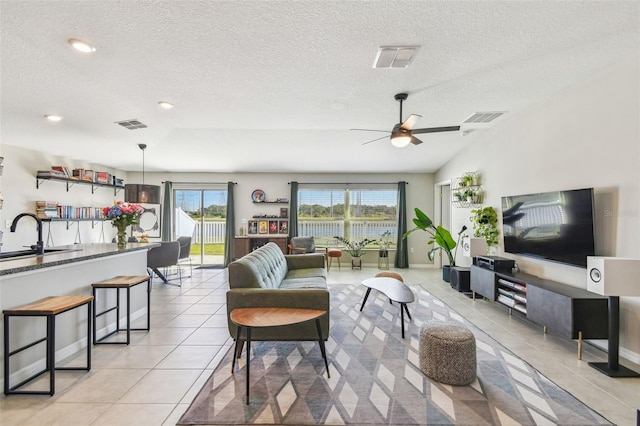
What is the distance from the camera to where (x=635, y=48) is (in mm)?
2617

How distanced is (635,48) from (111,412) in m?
5.12

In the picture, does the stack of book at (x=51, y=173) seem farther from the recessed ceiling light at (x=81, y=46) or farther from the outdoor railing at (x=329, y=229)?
the recessed ceiling light at (x=81, y=46)

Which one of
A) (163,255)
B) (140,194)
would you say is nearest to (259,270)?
(163,255)

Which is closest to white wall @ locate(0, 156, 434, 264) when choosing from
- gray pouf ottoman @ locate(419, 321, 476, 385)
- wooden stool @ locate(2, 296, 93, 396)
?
wooden stool @ locate(2, 296, 93, 396)

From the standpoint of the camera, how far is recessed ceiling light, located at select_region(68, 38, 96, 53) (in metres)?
2.37

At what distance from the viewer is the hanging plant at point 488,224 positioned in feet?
16.0

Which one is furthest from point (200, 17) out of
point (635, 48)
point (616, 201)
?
point (616, 201)

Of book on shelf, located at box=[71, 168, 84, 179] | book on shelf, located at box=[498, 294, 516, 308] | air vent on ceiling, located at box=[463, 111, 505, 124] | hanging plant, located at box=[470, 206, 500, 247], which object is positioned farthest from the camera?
book on shelf, located at box=[71, 168, 84, 179]

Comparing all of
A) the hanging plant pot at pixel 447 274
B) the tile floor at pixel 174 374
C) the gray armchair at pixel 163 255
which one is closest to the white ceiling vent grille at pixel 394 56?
the tile floor at pixel 174 374

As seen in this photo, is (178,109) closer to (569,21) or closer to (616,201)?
(569,21)

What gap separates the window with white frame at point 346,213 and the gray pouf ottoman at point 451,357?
5.49 m

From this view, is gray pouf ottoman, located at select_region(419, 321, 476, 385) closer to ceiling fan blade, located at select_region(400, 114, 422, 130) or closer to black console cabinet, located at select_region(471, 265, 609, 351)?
black console cabinet, located at select_region(471, 265, 609, 351)

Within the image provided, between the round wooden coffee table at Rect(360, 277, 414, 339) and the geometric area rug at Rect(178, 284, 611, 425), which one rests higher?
the round wooden coffee table at Rect(360, 277, 414, 339)

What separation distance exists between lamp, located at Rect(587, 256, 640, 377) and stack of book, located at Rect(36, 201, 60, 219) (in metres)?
7.63
